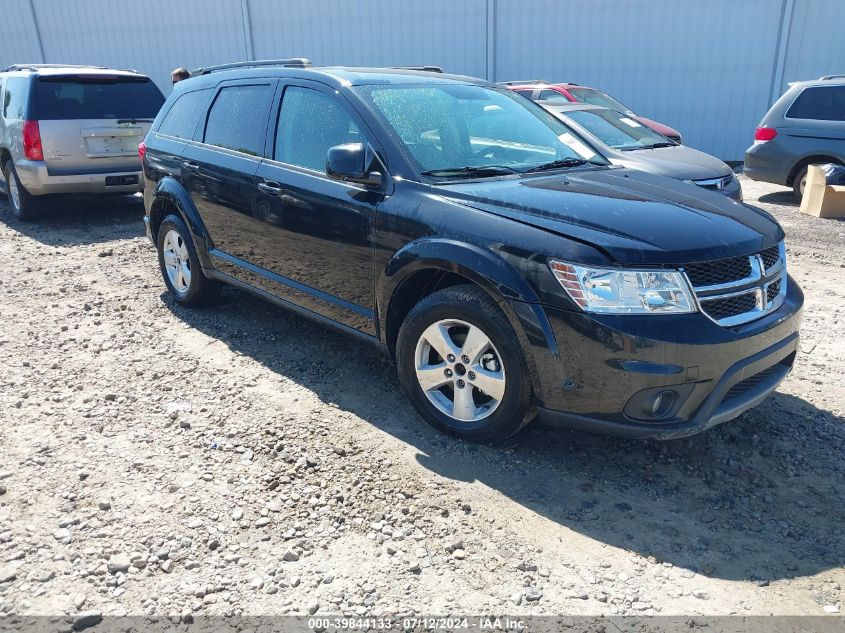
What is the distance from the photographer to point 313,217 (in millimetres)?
3963

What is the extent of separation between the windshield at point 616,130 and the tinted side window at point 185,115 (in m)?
4.70

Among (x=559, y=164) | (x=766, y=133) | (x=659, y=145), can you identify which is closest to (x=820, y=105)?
(x=766, y=133)

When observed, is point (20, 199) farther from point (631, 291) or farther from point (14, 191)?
point (631, 291)

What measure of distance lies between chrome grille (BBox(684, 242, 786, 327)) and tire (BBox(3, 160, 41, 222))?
8.52 m

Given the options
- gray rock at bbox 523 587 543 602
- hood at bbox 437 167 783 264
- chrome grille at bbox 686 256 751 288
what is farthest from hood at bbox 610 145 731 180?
gray rock at bbox 523 587 543 602

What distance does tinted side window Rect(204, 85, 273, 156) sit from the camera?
14.7 ft

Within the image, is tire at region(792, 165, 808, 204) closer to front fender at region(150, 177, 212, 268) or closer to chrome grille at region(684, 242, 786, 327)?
chrome grille at region(684, 242, 786, 327)

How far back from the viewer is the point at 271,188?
4.24m

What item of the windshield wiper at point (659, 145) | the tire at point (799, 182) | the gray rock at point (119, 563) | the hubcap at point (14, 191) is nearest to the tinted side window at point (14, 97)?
the hubcap at point (14, 191)

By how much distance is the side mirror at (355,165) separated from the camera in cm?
351

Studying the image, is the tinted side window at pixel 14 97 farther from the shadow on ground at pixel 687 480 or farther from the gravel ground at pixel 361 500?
the shadow on ground at pixel 687 480

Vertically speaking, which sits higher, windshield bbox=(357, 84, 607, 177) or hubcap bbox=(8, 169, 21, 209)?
windshield bbox=(357, 84, 607, 177)

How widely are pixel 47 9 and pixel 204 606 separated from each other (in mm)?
22601

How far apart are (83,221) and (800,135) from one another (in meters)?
9.83
